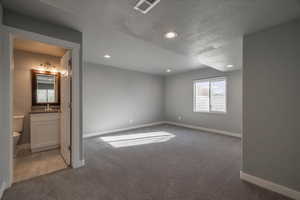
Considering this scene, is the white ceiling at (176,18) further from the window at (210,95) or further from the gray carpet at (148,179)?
the window at (210,95)

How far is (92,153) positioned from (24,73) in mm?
2560

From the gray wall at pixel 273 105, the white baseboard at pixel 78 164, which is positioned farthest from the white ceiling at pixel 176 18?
the white baseboard at pixel 78 164

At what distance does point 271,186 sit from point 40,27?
4.09m

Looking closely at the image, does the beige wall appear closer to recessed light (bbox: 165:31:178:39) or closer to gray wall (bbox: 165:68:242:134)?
recessed light (bbox: 165:31:178:39)

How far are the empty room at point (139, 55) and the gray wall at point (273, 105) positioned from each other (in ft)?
0.04

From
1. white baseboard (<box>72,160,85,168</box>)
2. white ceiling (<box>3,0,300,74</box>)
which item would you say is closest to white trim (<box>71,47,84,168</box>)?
white baseboard (<box>72,160,85,168</box>)

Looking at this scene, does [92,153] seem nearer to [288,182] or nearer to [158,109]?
[288,182]

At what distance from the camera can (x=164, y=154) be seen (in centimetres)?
304

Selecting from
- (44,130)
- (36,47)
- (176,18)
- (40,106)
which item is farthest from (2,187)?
(176,18)

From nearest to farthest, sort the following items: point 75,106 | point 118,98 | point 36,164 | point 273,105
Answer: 1. point 273,105
2. point 75,106
3. point 36,164
4. point 118,98

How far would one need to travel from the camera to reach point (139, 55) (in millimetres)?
3680

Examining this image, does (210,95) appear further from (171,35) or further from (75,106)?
(75,106)

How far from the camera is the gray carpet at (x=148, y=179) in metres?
1.73

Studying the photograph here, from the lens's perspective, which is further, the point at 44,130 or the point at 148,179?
the point at 44,130
